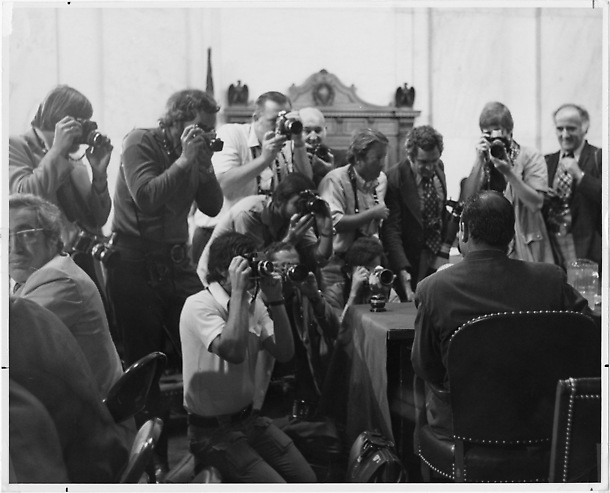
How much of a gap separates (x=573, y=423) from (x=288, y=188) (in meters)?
1.35

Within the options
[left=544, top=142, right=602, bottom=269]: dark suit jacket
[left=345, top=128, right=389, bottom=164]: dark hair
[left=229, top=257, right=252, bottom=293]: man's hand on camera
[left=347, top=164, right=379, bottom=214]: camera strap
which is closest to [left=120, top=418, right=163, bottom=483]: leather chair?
[left=229, top=257, right=252, bottom=293]: man's hand on camera

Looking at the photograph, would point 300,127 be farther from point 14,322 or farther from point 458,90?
point 14,322

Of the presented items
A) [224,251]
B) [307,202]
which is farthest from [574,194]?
[224,251]

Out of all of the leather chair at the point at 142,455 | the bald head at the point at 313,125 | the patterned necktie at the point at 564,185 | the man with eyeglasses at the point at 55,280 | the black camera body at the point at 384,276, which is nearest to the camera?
the leather chair at the point at 142,455

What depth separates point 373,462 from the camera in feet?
10.6

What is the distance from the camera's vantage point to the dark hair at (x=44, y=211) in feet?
10.0

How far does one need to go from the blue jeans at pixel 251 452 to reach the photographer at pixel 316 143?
3.22ft

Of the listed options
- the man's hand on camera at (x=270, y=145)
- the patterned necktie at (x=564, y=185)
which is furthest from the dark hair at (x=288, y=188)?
the patterned necktie at (x=564, y=185)

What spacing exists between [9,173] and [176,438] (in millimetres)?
1160

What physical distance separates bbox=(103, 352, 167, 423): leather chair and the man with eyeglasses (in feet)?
0.16

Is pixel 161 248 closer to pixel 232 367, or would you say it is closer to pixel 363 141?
pixel 232 367

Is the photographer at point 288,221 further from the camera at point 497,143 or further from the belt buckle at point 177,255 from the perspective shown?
the camera at point 497,143

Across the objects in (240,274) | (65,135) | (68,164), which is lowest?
(240,274)

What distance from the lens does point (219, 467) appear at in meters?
3.16
